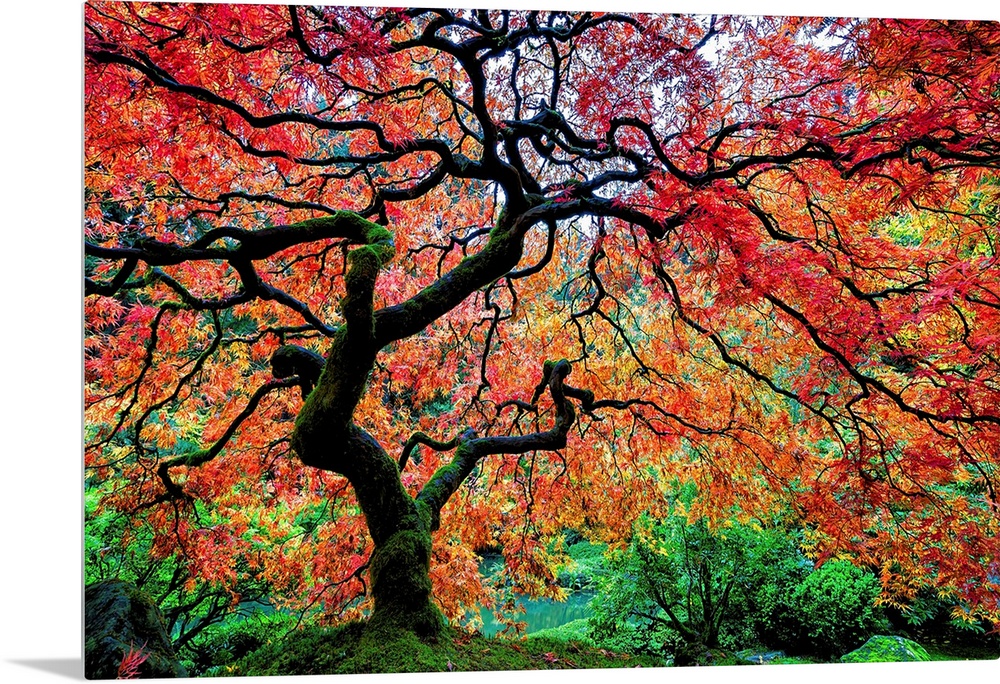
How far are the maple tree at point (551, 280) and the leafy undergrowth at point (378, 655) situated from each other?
5.0 inches

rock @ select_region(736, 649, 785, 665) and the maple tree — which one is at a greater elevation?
the maple tree

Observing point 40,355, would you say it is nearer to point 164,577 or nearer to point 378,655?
point 164,577

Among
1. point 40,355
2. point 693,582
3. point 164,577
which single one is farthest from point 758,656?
point 40,355

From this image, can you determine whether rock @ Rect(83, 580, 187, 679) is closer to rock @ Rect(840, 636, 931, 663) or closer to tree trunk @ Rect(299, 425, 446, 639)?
tree trunk @ Rect(299, 425, 446, 639)

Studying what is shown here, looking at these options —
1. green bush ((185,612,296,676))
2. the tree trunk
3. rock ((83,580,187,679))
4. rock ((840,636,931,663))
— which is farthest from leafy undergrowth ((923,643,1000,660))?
Answer: rock ((83,580,187,679))

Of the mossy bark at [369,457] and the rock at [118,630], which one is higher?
the mossy bark at [369,457]

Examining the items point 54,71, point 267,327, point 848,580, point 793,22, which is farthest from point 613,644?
point 54,71

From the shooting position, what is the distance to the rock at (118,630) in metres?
2.68

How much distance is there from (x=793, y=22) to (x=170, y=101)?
2.96m

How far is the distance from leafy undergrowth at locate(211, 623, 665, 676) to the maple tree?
13 cm

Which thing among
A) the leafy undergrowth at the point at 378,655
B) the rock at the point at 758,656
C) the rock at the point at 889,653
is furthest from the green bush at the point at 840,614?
the leafy undergrowth at the point at 378,655

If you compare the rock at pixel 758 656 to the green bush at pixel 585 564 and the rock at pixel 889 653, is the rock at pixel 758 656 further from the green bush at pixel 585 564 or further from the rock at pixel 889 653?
the green bush at pixel 585 564

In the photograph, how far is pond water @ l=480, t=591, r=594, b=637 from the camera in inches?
153

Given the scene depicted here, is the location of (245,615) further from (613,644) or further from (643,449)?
(643,449)
